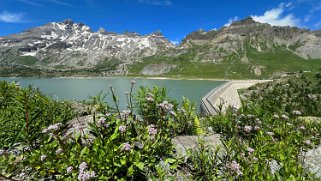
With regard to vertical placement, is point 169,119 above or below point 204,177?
above

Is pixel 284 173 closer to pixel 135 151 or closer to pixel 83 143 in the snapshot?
pixel 135 151

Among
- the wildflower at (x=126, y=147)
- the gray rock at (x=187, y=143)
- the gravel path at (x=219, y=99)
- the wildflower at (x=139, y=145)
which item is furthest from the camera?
the gravel path at (x=219, y=99)

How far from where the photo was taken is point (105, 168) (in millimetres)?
4555

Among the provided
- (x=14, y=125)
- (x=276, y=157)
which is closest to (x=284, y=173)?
(x=276, y=157)

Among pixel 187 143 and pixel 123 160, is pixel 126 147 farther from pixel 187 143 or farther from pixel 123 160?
pixel 187 143

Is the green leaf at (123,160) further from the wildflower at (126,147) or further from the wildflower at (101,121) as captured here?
the wildflower at (101,121)

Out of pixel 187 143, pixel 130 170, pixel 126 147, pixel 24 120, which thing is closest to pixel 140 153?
pixel 130 170

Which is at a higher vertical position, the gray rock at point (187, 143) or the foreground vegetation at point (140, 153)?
the foreground vegetation at point (140, 153)

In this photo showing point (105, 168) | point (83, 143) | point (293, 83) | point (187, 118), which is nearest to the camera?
point (105, 168)

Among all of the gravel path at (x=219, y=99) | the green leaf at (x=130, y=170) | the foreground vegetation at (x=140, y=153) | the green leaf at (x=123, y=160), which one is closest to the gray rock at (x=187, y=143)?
the foreground vegetation at (x=140, y=153)

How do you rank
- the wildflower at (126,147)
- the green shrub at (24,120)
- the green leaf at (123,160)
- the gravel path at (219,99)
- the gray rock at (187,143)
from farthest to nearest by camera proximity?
the gravel path at (219,99), the gray rock at (187,143), the green shrub at (24,120), the green leaf at (123,160), the wildflower at (126,147)

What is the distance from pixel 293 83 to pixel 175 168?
9541 cm

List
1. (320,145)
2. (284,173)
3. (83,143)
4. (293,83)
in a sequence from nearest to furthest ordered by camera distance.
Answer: (284,173)
(83,143)
(320,145)
(293,83)

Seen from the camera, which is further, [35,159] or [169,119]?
[169,119]
